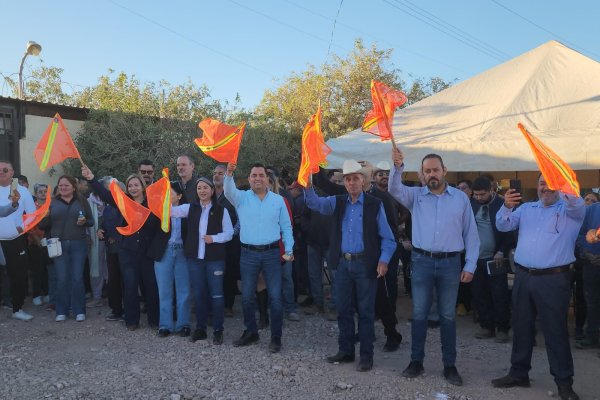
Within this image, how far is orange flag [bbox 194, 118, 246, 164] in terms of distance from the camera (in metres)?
5.52

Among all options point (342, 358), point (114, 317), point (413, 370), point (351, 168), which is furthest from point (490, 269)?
point (114, 317)

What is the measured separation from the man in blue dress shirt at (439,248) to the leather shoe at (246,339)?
1.78m

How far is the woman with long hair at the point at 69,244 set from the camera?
22.2 feet

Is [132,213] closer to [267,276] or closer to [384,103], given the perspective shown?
[267,276]

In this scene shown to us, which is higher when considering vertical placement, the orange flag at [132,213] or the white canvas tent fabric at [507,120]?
the white canvas tent fabric at [507,120]

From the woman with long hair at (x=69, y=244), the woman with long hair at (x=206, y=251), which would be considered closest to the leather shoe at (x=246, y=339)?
the woman with long hair at (x=206, y=251)

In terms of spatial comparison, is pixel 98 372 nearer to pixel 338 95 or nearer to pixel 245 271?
pixel 245 271

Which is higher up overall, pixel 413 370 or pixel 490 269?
pixel 490 269

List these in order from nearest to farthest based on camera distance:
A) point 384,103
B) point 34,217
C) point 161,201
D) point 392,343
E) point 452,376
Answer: point 452,376
point 384,103
point 392,343
point 161,201
point 34,217

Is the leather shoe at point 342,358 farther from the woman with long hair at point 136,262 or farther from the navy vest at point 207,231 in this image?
the woman with long hair at point 136,262

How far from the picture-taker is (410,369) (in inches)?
185

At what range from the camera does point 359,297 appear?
4.90 meters

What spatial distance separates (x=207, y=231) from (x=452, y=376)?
2.92m

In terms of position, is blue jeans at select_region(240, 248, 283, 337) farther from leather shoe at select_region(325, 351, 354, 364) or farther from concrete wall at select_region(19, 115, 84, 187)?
concrete wall at select_region(19, 115, 84, 187)
